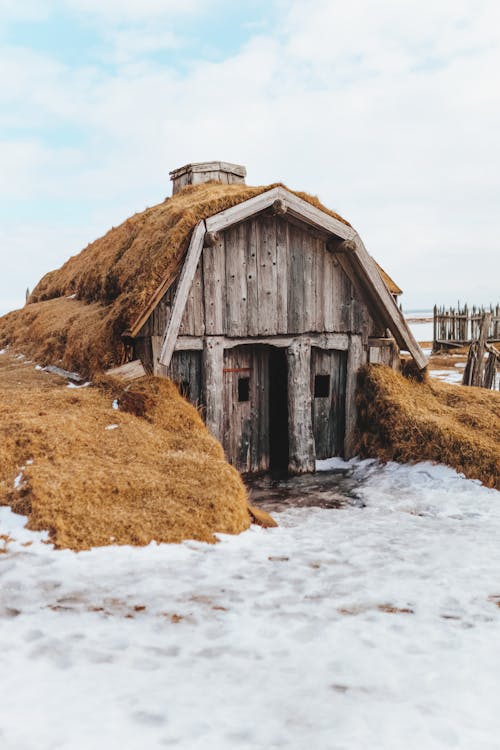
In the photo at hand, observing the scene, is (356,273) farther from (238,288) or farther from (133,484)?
(133,484)

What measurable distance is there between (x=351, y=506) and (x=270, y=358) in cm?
468

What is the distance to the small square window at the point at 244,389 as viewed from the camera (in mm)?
12352

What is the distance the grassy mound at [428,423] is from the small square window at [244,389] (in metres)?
2.34

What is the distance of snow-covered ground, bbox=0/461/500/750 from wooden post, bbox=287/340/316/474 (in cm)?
468

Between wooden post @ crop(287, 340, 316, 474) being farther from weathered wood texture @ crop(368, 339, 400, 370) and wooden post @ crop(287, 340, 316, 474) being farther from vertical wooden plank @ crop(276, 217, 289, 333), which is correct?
weathered wood texture @ crop(368, 339, 400, 370)

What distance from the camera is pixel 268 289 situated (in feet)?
38.3

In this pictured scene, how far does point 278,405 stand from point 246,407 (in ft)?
5.53

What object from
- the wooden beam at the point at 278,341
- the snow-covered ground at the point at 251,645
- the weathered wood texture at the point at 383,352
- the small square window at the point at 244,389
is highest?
the wooden beam at the point at 278,341

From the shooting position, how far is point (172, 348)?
34.0 feet

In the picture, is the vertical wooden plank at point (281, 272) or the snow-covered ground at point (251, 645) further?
the vertical wooden plank at point (281, 272)

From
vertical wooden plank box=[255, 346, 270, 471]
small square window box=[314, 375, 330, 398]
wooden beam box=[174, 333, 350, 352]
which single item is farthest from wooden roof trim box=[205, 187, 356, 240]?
small square window box=[314, 375, 330, 398]

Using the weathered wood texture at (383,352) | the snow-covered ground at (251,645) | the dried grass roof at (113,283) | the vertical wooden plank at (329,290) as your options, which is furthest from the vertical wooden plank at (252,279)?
the snow-covered ground at (251,645)

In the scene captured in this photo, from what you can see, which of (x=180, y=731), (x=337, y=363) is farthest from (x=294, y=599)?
(x=337, y=363)

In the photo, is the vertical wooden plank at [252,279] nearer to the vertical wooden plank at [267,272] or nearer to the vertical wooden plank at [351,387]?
the vertical wooden plank at [267,272]
